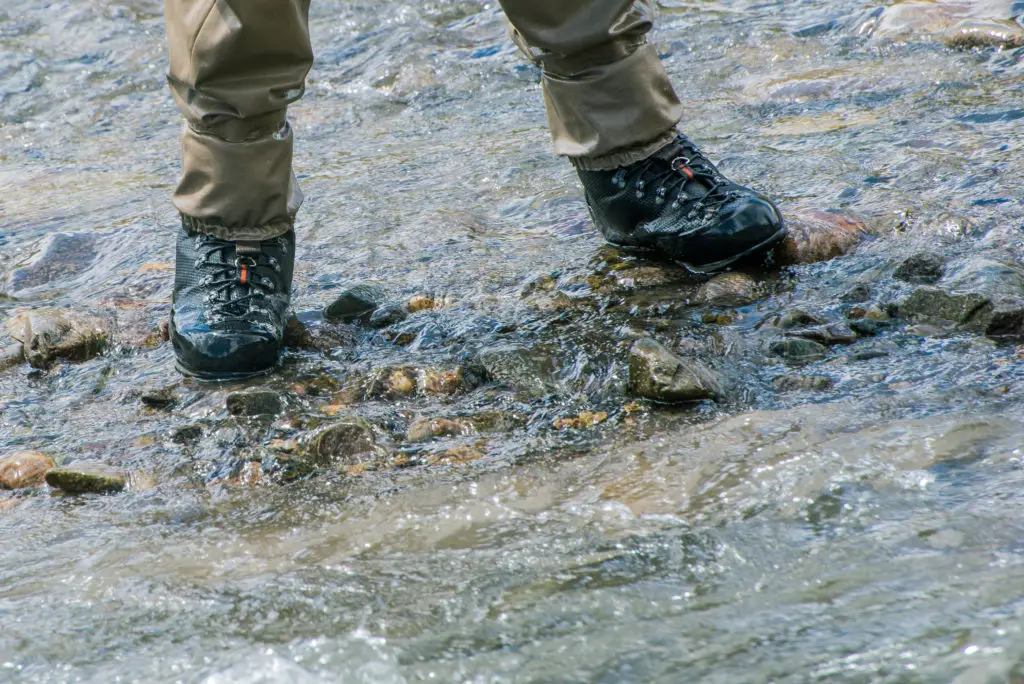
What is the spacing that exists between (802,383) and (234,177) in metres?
1.56

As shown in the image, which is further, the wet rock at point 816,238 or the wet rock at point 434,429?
the wet rock at point 816,238

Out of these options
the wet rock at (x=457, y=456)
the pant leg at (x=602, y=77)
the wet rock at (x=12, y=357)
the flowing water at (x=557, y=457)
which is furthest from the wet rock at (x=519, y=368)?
the wet rock at (x=12, y=357)

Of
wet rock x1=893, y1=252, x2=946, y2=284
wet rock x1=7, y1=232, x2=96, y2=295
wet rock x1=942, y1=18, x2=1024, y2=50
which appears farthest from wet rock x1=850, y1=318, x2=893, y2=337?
wet rock x1=942, y1=18, x2=1024, y2=50

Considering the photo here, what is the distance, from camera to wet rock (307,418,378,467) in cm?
222

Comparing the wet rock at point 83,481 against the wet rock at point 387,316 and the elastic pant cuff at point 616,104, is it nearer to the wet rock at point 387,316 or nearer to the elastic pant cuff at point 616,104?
the wet rock at point 387,316

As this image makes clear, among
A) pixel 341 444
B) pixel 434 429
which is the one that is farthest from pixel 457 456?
pixel 341 444

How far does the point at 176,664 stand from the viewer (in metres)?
1.43

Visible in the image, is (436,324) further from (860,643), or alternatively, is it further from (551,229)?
(860,643)

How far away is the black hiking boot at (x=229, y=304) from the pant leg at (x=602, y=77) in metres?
0.89

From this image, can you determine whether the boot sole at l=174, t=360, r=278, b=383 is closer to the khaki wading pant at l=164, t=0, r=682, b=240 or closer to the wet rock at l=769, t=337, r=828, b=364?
the khaki wading pant at l=164, t=0, r=682, b=240

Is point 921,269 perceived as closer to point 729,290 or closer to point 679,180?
point 729,290

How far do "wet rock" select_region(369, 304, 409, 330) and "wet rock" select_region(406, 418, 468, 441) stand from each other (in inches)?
27.9

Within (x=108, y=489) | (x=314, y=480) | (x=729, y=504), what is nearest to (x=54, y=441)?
(x=108, y=489)

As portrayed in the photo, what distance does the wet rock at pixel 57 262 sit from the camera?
3.73m
